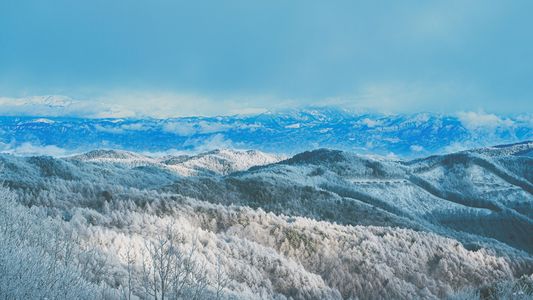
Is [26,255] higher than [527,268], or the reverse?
[26,255]

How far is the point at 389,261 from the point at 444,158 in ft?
572

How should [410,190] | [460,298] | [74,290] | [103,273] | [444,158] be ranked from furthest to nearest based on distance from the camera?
1. [444,158]
2. [410,190]
3. [460,298]
4. [103,273]
5. [74,290]

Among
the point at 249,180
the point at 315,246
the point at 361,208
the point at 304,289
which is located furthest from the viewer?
the point at 249,180

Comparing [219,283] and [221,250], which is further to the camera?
[221,250]

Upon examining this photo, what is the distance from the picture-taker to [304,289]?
26.4 meters

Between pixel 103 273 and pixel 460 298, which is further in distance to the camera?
pixel 460 298

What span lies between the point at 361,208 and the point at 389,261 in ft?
124

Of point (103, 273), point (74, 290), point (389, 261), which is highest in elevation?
point (74, 290)

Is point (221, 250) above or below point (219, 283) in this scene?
below

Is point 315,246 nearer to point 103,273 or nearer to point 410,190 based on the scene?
point 103,273

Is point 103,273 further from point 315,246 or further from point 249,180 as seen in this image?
point 249,180

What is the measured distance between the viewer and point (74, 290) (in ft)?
42.8

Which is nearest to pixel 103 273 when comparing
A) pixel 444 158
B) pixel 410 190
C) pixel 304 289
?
pixel 304 289

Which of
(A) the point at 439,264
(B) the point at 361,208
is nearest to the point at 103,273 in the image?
(A) the point at 439,264
